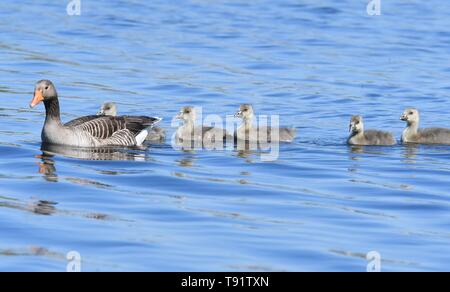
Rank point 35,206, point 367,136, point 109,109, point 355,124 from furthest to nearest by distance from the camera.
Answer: point 109,109 → point 367,136 → point 355,124 → point 35,206

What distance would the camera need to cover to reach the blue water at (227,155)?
11.5 metres

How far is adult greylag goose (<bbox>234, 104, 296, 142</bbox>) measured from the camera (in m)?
17.9

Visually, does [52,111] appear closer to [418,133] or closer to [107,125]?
[107,125]

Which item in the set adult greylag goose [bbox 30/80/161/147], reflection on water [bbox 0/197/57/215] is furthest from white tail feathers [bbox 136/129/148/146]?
reflection on water [bbox 0/197/57/215]

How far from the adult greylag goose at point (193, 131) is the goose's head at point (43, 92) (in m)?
2.20

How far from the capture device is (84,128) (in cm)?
1705

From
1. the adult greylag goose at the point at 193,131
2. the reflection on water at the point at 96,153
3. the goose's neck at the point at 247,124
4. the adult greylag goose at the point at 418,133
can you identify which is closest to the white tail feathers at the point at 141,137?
the reflection on water at the point at 96,153

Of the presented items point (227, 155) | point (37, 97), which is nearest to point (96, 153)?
point (37, 97)

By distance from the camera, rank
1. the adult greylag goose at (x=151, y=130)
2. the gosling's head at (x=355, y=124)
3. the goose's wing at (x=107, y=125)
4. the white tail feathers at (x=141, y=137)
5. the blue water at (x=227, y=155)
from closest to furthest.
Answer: the blue water at (x=227, y=155)
the goose's wing at (x=107, y=125)
the gosling's head at (x=355, y=124)
the white tail feathers at (x=141, y=137)
the adult greylag goose at (x=151, y=130)

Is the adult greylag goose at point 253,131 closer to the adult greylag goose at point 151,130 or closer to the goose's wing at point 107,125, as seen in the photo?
the adult greylag goose at point 151,130

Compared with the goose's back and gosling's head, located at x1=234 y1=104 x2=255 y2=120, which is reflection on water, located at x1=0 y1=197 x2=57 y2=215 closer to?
gosling's head, located at x1=234 y1=104 x2=255 y2=120

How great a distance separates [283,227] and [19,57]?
589 inches

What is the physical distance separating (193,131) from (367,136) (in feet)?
9.10
